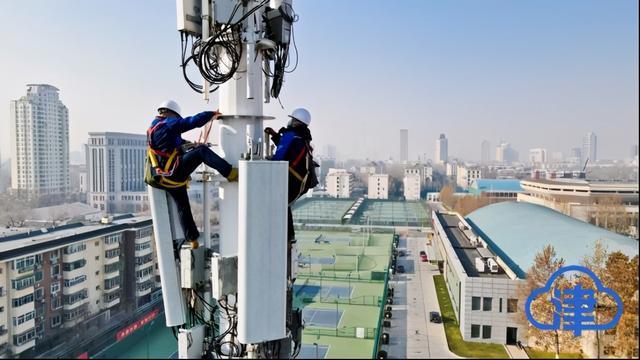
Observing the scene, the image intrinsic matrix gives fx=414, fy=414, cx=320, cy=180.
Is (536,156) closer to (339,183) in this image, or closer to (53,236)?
(339,183)

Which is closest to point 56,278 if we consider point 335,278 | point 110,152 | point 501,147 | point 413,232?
point 335,278

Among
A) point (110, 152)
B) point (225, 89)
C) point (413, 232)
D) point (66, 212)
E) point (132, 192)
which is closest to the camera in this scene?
point (225, 89)

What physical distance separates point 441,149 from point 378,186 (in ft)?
71.1

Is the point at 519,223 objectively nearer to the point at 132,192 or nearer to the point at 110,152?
the point at 132,192

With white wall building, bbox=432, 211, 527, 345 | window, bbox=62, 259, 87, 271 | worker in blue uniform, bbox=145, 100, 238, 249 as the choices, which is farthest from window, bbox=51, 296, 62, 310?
worker in blue uniform, bbox=145, 100, 238, 249

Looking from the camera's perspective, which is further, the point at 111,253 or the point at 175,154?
the point at 111,253

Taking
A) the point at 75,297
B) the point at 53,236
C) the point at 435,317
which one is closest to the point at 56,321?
the point at 75,297

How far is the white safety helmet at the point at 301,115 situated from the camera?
126cm

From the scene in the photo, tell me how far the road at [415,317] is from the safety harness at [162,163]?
15.8ft

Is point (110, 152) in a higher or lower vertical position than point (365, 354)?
higher

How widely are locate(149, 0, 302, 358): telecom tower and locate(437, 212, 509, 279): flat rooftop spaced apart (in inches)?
255

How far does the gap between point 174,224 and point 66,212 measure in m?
13.3

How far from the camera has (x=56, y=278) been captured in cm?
682

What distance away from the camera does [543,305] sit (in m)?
5.29
